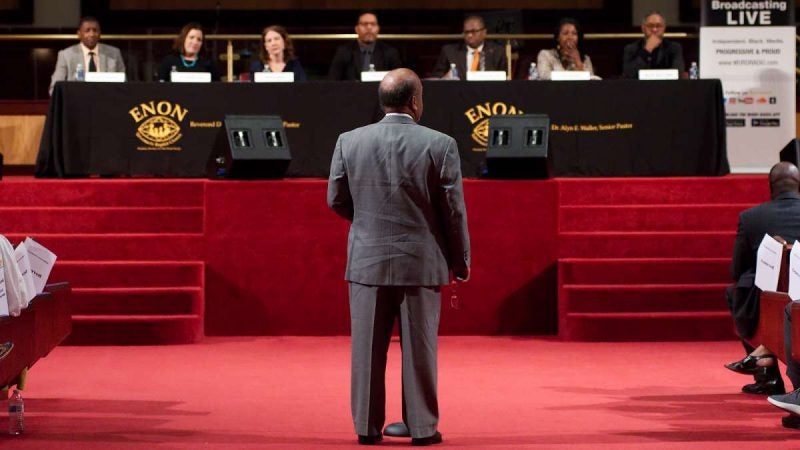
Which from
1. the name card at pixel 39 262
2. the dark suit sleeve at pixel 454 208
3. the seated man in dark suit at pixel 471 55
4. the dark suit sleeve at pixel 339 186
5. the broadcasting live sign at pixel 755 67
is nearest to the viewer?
the dark suit sleeve at pixel 454 208

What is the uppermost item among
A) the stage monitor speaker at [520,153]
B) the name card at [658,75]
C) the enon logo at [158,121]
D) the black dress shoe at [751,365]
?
the name card at [658,75]

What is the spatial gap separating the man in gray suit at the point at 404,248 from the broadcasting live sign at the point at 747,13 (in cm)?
703

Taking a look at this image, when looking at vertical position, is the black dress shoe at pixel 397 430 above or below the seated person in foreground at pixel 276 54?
below

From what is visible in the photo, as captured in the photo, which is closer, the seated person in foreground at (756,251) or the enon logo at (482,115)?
the seated person in foreground at (756,251)

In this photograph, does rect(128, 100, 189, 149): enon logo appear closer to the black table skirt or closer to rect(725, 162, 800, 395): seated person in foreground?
the black table skirt

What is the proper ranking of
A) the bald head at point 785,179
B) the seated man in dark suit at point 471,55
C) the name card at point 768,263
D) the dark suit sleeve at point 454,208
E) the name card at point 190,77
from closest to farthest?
the dark suit sleeve at point 454,208 < the name card at point 768,263 < the bald head at point 785,179 < the name card at point 190,77 < the seated man in dark suit at point 471,55

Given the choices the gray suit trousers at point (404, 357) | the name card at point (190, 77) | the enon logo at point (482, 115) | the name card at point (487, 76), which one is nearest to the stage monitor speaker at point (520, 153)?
the enon logo at point (482, 115)

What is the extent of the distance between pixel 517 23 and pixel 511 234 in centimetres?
429

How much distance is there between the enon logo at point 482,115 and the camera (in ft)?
32.8

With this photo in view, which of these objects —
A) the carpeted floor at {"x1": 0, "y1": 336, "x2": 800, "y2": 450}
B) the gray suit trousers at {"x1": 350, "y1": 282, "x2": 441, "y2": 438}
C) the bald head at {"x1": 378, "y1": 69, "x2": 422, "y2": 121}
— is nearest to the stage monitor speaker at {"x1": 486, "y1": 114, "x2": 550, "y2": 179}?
the carpeted floor at {"x1": 0, "y1": 336, "x2": 800, "y2": 450}

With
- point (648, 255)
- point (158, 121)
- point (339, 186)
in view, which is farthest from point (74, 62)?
point (339, 186)

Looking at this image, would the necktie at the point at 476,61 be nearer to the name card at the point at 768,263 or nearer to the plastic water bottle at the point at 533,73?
the plastic water bottle at the point at 533,73

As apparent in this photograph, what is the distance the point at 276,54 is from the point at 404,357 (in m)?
5.90

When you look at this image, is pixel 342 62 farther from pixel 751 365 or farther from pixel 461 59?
pixel 751 365
